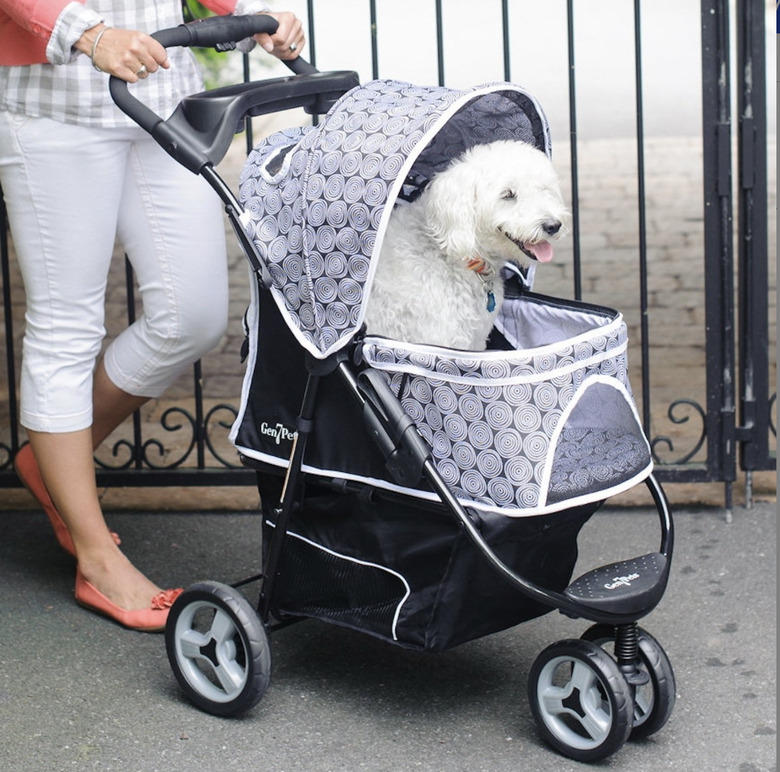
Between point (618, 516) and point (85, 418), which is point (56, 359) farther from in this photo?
point (618, 516)

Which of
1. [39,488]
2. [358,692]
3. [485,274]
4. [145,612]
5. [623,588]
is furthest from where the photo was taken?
[39,488]

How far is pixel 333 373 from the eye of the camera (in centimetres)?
293

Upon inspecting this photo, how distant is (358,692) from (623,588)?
2.52ft

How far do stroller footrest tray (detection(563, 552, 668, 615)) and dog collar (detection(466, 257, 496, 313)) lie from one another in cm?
64

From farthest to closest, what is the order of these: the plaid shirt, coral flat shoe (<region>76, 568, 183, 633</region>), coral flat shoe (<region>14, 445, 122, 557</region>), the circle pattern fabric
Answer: coral flat shoe (<region>14, 445, 122, 557</region>)
coral flat shoe (<region>76, 568, 183, 633</region>)
the plaid shirt
the circle pattern fabric

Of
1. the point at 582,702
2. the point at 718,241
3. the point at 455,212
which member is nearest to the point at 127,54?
the point at 455,212

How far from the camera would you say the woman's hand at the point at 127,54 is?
2.97 meters

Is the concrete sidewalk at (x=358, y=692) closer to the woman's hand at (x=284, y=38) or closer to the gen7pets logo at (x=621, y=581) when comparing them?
the gen7pets logo at (x=621, y=581)

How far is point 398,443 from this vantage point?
2795mm

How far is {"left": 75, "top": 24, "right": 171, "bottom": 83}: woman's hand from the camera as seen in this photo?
2.97 m

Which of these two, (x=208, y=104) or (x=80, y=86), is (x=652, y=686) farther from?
(x=80, y=86)

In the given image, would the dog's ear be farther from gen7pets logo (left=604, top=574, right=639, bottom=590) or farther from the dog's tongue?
gen7pets logo (left=604, top=574, right=639, bottom=590)

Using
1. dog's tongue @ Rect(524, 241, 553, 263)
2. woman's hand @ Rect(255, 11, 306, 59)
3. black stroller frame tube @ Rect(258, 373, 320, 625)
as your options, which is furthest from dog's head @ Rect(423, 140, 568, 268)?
woman's hand @ Rect(255, 11, 306, 59)

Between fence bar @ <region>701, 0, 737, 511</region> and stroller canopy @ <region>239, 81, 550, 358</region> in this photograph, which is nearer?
stroller canopy @ <region>239, 81, 550, 358</region>
